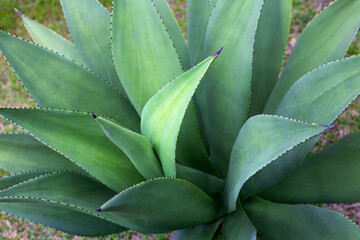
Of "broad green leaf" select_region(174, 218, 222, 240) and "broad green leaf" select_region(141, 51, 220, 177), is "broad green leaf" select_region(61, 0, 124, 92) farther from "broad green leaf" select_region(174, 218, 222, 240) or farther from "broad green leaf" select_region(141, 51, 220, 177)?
"broad green leaf" select_region(174, 218, 222, 240)

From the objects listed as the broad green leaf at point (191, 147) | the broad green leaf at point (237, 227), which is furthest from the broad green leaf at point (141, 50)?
the broad green leaf at point (237, 227)

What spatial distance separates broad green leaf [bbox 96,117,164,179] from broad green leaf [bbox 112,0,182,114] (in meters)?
0.20

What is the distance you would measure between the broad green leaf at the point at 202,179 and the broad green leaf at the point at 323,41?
0.95 ft

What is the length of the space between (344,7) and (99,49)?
0.78 metres

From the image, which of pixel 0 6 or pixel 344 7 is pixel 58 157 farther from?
pixel 0 6

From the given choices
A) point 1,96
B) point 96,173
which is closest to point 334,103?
point 96,173

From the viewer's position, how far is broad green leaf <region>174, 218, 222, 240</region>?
128 centimetres

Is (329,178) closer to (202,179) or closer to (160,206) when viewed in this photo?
(202,179)

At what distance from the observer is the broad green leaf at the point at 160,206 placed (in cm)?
89

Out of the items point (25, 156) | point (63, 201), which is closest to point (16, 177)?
point (25, 156)

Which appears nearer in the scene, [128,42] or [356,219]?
[128,42]

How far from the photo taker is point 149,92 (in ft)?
3.84

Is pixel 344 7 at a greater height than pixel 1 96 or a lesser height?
greater

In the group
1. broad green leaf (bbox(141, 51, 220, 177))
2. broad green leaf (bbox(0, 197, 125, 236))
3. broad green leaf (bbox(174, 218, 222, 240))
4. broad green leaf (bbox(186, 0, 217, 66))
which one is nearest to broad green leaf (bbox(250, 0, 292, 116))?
broad green leaf (bbox(186, 0, 217, 66))
